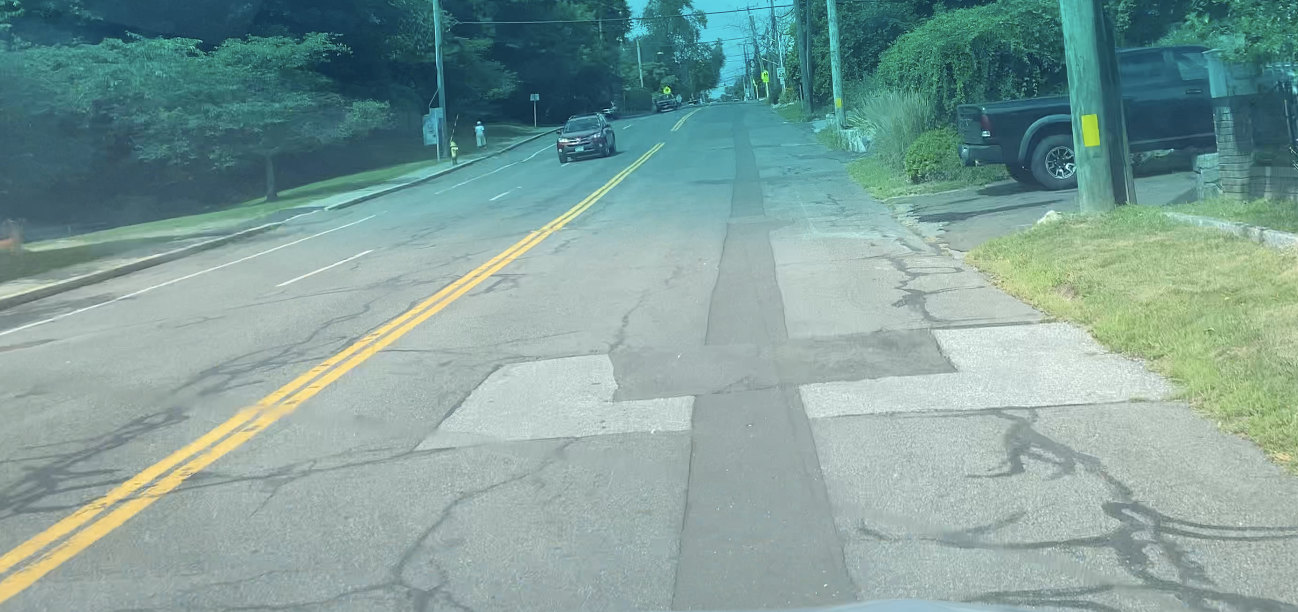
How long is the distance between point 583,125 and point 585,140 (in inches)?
68.9

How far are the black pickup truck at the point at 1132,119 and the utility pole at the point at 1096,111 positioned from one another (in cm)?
387

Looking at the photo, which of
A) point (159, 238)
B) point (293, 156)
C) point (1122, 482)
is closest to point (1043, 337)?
point (1122, 482)

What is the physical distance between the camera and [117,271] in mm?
20547

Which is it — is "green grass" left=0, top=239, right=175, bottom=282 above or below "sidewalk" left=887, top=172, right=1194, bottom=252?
above

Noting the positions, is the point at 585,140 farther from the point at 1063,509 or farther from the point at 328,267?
the point at 1063,509

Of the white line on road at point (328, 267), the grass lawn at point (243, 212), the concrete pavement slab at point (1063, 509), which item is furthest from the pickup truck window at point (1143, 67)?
the grass lawn at point (243, 212)

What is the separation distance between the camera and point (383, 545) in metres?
5.34

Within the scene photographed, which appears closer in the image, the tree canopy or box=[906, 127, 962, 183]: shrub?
box=[906, 127, 962, 183]: shrub

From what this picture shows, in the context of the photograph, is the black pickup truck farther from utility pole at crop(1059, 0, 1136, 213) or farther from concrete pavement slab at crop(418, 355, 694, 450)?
concrete pavement slab at crop(418, 355, 694, 450)

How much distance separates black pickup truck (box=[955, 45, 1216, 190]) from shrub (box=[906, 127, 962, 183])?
3.39 m

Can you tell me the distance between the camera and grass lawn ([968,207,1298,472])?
6.41 metres

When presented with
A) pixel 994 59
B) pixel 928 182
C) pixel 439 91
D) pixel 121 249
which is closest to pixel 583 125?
pixel 439 91

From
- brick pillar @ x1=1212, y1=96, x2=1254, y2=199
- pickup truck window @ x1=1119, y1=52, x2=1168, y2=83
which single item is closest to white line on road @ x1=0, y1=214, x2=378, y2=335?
brick pillar @ x1=1212, y1=96, x2=1254, y2=199

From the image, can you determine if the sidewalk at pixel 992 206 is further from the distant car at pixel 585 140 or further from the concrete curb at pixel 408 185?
the distant car at pixel 585 140
